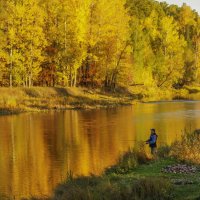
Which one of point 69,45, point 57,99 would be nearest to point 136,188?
point 57,99

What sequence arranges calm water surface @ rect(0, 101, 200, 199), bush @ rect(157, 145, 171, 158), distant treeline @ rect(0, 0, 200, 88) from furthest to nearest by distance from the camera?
distant treeline @ rect(0, 0, 200, 88) → bush @ rect(157, 145, 171, 158) → calm water surface @ rect(0, 101, 200, 199)

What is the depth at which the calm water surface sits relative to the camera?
18844 millimetres

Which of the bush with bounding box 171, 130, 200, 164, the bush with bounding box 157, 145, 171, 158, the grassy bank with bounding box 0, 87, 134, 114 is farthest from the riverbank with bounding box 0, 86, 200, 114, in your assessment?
the bush with bounding box 171, 130, 200, 164

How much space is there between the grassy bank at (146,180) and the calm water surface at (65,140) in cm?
158

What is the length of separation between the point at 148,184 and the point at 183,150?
6400 mm

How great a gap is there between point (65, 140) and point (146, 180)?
55.0ft

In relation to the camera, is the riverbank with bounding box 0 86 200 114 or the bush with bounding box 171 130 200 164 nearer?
the bush with bounding box 171 130 200 164

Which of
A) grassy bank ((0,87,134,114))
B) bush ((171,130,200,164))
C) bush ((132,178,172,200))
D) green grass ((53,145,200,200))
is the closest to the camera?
bush ((132,178,172,200))

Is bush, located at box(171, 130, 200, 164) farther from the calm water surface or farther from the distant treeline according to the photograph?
the distant treeline

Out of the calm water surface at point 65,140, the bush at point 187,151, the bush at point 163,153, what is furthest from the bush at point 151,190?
the bush at point 163,153

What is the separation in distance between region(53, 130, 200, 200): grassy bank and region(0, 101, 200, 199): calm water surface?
1.58 metres

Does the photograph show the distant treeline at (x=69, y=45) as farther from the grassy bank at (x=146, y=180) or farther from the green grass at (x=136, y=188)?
the green grass at (x=136, y=188)

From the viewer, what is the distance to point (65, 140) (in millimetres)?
29266

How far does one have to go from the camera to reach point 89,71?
64.1m
